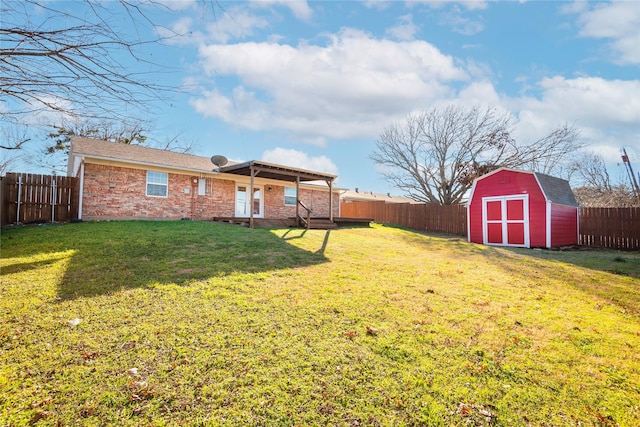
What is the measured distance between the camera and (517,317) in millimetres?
3902

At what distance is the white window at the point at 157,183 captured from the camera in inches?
496

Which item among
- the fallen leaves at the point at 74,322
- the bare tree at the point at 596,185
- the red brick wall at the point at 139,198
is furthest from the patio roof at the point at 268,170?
the bare tree at the point at 596,185

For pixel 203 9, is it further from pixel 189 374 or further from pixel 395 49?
pixel 395 49

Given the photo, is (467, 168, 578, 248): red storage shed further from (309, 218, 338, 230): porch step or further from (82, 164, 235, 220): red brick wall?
(82, 164, 235, 220): red brick wall

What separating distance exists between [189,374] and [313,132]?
1548 cm

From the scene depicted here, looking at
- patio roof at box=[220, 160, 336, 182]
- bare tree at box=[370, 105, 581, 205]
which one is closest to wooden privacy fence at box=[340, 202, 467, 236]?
bare tree at box=[370, 105, 581, 205]

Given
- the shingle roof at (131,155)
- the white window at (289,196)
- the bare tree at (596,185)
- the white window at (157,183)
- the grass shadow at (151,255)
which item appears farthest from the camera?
the white window at (289,196)

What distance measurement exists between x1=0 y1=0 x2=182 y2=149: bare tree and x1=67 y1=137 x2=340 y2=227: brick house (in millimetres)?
8726

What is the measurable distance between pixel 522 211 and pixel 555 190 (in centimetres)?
182

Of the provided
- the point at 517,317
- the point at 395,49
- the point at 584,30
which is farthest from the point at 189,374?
the point at 584,30

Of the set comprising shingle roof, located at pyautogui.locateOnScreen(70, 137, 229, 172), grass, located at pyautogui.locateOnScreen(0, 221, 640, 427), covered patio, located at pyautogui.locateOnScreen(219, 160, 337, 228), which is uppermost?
shingle roof, located at pyautogui.locateOnScreen(70, 137, 229, 172)

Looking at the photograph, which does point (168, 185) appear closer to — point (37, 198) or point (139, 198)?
point (139, 198)

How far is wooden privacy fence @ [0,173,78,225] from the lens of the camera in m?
9.99

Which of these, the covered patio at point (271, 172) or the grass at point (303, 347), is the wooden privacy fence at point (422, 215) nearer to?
the covered patio at point (271, 172)
